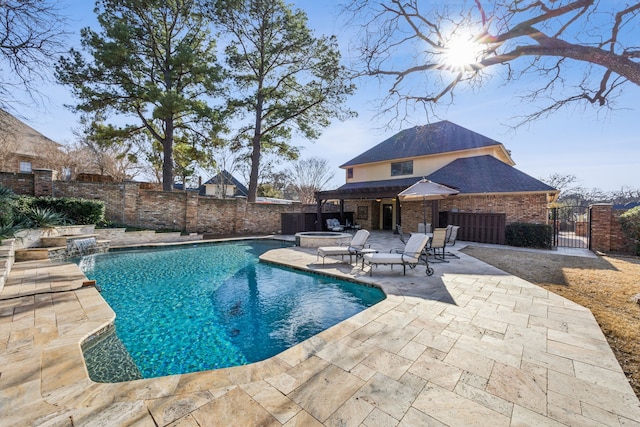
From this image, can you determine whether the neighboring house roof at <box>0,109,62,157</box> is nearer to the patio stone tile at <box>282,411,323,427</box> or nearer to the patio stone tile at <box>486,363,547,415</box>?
the patio stone tile at <box>282,411,323,427</box>

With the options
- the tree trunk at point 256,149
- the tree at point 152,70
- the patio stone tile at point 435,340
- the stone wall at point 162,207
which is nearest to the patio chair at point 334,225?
the stone wall at point 162,207

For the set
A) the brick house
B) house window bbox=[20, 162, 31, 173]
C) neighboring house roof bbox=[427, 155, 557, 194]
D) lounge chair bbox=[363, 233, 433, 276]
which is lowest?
lounge chair bbox=[363, 233, 433, 276]

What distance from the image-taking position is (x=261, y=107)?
17734 mm

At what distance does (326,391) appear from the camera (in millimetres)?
2287

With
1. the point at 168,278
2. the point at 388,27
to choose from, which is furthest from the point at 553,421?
the point at 388,27

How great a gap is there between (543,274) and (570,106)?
4399 millimetres

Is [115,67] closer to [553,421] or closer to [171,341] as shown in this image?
[171,341]

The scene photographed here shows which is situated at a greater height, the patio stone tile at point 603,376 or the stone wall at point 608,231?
the stone wall at point 608,231

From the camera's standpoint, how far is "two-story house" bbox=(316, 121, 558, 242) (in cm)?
1319

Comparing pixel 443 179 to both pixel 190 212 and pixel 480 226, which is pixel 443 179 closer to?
pixel 480 226

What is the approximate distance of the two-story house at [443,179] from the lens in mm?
13188

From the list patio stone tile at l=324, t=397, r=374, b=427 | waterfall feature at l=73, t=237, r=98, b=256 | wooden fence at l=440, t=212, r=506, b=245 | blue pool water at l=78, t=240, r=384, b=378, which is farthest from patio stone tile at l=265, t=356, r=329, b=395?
wooden fence at l=440, t=212, r=506, b=245

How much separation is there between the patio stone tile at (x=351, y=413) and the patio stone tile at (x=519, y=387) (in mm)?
1150

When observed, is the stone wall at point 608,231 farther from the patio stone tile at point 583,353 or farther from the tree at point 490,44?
the patio stone tile at point 583,353
